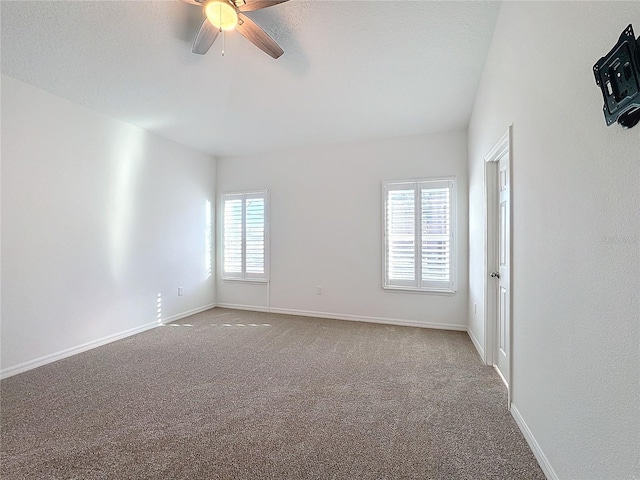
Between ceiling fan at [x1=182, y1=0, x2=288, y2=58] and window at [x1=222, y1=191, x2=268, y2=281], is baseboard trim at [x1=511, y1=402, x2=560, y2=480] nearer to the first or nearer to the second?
ceiling fan at [x1=182, y1=0, x2=288, y2=58]

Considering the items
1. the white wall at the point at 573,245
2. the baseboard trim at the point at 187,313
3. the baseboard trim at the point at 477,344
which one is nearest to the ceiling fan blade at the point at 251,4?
the white wall at the point at 573,245

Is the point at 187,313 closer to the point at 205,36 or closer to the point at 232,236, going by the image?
the point at 232,236

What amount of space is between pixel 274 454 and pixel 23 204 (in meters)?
3.21

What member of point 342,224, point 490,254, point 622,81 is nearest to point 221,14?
point 622,81

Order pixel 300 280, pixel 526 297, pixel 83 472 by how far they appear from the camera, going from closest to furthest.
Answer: pixel 83 472, pixel 526 297, pixel 300 280

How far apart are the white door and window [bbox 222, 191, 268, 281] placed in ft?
11.2

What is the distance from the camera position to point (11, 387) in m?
2.44

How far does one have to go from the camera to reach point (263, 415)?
202cm

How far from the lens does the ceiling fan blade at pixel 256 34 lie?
1.91 m

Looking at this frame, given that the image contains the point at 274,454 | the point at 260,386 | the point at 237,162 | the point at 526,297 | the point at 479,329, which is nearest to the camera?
the point at 274,454

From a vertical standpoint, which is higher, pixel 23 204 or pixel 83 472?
pixel 23 204

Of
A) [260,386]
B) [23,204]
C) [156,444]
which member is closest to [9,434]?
[156,444]

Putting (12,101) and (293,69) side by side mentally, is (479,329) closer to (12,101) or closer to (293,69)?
(293,69)

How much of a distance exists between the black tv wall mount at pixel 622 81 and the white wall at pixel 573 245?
63mm
